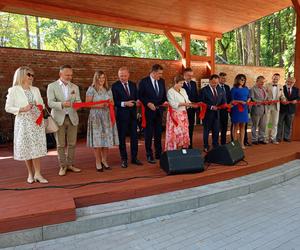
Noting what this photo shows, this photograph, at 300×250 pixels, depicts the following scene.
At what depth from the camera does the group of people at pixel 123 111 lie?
3295mm

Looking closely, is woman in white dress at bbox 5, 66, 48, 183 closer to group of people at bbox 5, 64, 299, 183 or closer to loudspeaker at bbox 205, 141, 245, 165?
group of people at bbox 5, 64, 299, 183

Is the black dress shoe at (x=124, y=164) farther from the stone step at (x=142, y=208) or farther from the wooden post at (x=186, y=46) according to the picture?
the wooden post at (x=186, y=46)

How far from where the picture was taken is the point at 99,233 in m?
2.83

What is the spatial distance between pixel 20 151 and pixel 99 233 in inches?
52.0

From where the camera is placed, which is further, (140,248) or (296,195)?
(296,195)

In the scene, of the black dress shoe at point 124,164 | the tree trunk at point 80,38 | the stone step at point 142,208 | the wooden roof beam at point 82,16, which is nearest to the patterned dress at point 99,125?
the black dress shoe at point 124,164

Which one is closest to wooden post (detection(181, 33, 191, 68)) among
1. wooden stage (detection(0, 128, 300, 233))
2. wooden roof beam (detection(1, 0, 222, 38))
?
wooden roof beam (detection(1, 0, 222, 38))

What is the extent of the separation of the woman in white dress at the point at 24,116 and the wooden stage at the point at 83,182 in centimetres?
44

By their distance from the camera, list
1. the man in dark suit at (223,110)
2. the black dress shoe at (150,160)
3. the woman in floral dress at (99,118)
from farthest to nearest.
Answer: the man in dark suit at (223,110)
the black dress shoe at (150,160)
the woman in floral dress at (99,118)

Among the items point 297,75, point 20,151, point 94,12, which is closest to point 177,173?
point 20,151

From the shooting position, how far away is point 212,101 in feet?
16.7

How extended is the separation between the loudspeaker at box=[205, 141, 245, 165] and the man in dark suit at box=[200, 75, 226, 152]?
74 centimetres

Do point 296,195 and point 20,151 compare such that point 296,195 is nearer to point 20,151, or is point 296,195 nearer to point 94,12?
point 20,151

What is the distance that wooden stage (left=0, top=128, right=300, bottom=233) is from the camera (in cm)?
269
